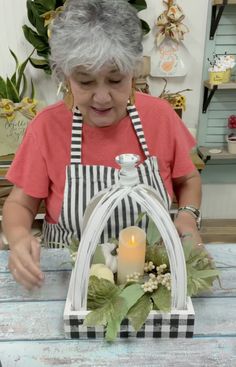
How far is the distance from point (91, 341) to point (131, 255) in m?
0.18

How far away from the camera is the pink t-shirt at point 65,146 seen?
3.75 ft

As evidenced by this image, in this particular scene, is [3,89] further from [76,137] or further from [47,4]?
[76,137]

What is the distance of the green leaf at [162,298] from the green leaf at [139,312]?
14 millimetres

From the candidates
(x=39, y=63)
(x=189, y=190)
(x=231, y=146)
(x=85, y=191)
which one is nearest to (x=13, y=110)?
(x=39, y=63)

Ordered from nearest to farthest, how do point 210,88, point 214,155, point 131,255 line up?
1. point 131,255
2. point 210,88
3. point 214,155

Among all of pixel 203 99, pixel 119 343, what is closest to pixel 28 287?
pixel 119 343

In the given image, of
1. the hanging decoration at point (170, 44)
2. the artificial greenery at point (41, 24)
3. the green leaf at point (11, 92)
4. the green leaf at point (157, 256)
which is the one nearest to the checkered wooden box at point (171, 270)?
the green leaf at point (157, 256)

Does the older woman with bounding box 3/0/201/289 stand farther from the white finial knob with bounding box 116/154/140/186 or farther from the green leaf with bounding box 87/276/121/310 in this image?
the white finial knob with bounding box 116/154/140/186

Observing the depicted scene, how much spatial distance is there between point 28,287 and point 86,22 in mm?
626

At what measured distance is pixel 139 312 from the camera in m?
0.70

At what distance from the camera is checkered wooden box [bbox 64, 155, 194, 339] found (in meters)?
0.66

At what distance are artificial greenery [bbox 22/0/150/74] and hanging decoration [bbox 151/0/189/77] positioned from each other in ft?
0.38

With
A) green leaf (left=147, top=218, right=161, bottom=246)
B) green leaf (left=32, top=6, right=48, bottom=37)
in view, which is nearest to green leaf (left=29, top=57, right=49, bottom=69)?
green leaf (left=32, top=6, right=48, bottom=37)

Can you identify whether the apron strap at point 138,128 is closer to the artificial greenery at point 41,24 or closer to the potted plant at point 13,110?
the artificial greenery at point 41,24
